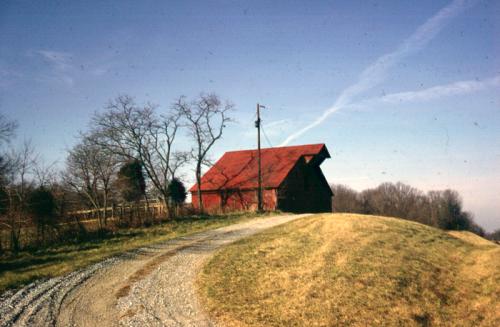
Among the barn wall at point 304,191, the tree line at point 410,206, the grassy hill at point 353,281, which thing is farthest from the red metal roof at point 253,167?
the tree line at point 410,206

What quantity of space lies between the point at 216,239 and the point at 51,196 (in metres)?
12.3

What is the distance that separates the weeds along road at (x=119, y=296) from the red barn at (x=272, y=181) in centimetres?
1660

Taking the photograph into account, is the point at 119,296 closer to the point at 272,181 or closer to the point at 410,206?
the point at 272,181

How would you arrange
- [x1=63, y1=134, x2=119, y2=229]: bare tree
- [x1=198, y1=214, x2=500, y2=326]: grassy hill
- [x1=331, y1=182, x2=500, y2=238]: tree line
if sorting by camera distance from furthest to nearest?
1. [x1=331, y1=182, x2=500, y2=238]: tree line
2. [x1=63, y1=134, x2=119, y2=229]: bare tree
3. [x1=198, y1=214, x2=500, y2=326]: grassy hill

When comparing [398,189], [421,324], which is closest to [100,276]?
[421,324]

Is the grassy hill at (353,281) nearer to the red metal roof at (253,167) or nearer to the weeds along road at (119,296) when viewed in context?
the weeds along road at (119,296)

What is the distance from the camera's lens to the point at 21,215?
730 inches

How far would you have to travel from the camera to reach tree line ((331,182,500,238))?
70375mm

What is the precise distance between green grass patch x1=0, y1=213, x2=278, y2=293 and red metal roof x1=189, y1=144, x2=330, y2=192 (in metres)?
7.16

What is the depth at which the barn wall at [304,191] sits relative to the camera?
1192 inches

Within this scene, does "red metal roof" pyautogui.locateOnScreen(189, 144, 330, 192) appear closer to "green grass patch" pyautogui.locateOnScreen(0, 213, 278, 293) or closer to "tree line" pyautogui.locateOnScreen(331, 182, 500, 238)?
"green grass patch" pyautogui.locateOnScreen(0, 213, 278, 293)

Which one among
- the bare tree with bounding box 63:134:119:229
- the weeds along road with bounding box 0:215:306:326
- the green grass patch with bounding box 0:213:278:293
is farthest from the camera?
the bare tree with bounding box 63:134:119:229

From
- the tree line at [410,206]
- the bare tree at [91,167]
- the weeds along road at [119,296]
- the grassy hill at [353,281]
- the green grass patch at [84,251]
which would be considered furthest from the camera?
the tree line at [410,206]

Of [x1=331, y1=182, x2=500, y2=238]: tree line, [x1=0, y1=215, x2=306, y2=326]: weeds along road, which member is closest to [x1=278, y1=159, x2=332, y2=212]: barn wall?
[x1=0, y1=215, x2=306, y2=326]: weeds along road
